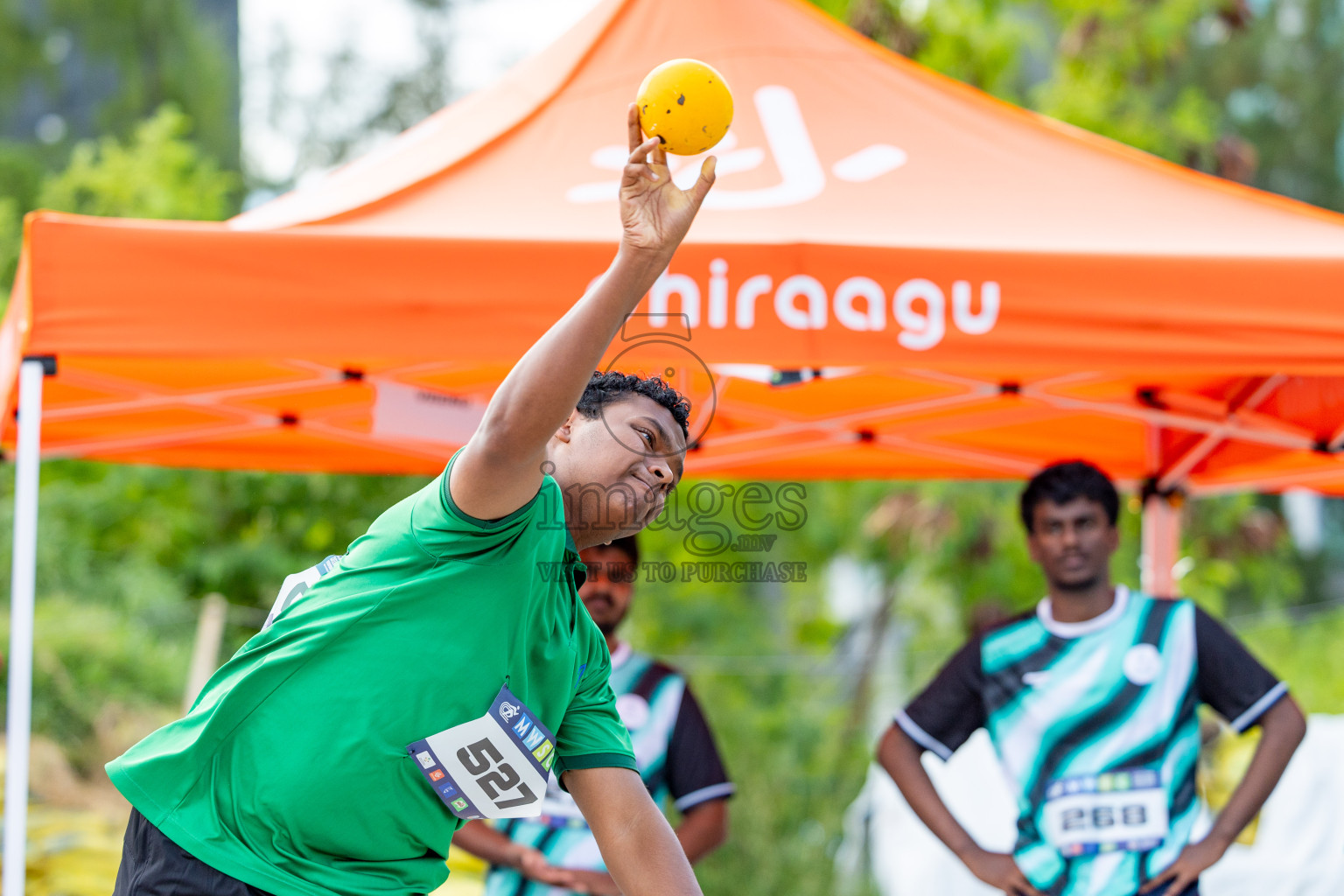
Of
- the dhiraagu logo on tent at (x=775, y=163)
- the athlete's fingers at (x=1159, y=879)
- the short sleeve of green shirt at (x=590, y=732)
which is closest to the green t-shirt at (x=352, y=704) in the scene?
the short sleeve of green shirt at (x=590, y=732)

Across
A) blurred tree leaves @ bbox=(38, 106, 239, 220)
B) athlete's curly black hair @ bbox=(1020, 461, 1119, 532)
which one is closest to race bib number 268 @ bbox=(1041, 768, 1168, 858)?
athlete's curly black hair @ bbox=(1020, 461, 1119, 532)

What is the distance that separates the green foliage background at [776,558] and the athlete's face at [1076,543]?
3484mm

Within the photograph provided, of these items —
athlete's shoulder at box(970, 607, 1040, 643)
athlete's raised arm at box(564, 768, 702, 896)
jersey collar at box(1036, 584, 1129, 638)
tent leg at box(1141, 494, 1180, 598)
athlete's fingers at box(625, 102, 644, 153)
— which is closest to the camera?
athlete's fingers at box(625, 102, 644, 153)

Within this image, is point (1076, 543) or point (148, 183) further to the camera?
point (148, 183)

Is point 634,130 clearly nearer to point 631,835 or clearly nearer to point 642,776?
point 631,835

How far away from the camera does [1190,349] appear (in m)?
2.79

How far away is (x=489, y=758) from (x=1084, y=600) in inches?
83.9

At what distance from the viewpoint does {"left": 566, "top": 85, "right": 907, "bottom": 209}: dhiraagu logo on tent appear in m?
3.13

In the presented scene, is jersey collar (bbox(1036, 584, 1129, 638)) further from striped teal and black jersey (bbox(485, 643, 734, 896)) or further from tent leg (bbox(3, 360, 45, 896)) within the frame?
tent leg (bbox(3, 360, 45, 896))

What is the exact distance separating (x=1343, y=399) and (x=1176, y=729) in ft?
3.76

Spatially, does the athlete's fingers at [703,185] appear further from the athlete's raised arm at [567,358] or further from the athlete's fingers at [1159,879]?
the athlete's fingers at [1159,879]

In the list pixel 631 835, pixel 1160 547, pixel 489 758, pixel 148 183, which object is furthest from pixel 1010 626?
pixel 148 183

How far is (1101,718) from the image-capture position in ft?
11.1

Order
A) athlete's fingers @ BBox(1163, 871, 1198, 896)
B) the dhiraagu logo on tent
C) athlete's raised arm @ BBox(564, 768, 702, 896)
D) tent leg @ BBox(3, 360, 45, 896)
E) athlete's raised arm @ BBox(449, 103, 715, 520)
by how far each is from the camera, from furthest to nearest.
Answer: athlete's fingers @ BBox(1163, 871, 1198, 896)
the dhiraagu logo on tent
tent leg @ BBox(3, 360, 45, 896)
athlete's raised arm @ BBox(564, 768, 702, 896)
athlete's raised arm @ BBox(449, 103, 715, 520)
